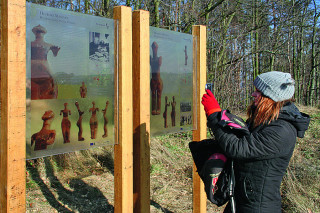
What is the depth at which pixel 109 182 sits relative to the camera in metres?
5.63

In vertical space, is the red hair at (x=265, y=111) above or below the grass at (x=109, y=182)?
above

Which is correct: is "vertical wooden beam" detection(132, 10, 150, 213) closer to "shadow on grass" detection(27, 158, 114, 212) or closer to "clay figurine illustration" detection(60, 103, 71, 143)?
"clay figurine illustration" detection(60, 103, 71, 143)

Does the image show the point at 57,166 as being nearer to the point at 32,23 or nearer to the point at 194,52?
the point at 194,52

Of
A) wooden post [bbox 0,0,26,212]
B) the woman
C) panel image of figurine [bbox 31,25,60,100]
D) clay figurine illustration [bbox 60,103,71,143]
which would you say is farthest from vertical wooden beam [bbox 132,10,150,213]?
wooden post [bbox 0,0,26,212]

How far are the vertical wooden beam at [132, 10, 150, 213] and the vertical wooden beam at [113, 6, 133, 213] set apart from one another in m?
0.13

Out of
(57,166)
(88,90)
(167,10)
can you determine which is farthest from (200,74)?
(167,10)

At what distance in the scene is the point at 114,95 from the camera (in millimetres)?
2789

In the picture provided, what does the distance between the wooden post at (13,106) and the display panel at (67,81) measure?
0.10 m

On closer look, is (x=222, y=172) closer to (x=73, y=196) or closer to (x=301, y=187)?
(x=301, y=187)

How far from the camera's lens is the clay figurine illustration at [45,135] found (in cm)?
227

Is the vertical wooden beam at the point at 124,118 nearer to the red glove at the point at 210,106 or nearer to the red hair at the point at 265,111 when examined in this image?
the red glove at the point at 210,106

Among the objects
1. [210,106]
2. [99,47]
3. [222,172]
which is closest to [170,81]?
[99,47]

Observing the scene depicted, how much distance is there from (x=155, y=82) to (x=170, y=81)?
247mm

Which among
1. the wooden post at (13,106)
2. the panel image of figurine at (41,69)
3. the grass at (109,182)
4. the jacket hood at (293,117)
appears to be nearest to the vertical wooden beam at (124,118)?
the panel image of figurine at (41,69)
